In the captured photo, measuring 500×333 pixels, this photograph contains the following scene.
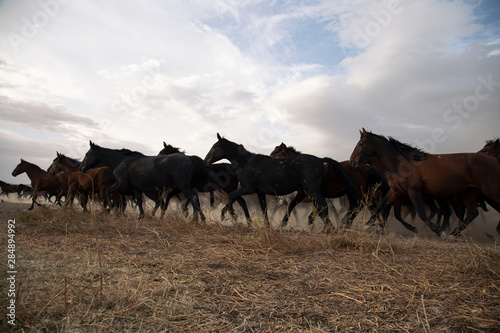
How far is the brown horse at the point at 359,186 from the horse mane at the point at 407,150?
861mm

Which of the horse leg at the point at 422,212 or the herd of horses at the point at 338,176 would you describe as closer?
the herd of horses at the point at 338,176

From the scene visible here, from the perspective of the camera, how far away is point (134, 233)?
497 cm

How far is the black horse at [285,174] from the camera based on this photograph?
6418mm

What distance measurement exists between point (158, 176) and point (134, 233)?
299 cm

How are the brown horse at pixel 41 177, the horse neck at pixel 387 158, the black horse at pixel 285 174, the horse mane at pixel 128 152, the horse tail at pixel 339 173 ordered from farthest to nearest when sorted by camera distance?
the brown horse at pixel 41 177 → the horse mane at pixel 128 152 → the horse neck at pixel 387 158 → the horse tail at pixel 339 173 → the black horse at pixel 285 174

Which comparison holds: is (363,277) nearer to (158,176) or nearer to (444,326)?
(444,326)

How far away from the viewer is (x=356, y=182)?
778 centimetres

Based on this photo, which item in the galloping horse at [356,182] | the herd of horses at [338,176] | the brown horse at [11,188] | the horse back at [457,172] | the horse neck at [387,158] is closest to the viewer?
the horse back at [457,172]

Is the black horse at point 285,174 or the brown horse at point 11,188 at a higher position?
the brown horse at point 11,188

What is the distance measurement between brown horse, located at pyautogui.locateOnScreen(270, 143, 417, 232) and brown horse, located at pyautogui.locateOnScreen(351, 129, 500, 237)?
1.67ft

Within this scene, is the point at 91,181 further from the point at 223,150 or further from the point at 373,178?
the point at 373,178

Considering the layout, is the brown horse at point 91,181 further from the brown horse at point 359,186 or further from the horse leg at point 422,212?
the horse leg at point 422,212

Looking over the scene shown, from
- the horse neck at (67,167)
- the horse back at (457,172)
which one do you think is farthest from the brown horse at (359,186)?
the horse neck at (67,167)

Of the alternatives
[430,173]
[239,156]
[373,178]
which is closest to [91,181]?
[239,156]
